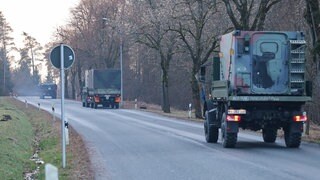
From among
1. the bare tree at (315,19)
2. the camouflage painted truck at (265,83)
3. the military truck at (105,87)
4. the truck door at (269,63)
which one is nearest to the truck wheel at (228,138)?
the camouflage painted truck at (265,83)

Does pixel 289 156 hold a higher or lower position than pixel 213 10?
lower

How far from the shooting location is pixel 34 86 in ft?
452

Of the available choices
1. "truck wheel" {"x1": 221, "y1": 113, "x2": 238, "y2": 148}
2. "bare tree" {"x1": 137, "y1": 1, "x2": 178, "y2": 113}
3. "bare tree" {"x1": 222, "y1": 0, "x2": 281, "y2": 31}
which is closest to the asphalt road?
"truck wheel" {"x1": 221, "y1": 113, "x2": 238, "y2": 148}

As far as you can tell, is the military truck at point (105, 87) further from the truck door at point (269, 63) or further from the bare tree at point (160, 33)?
the truck door at point (269, 63)

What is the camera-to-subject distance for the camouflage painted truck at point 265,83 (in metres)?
19.9

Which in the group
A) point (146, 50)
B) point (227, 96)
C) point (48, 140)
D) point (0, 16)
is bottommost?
point (48, 140)

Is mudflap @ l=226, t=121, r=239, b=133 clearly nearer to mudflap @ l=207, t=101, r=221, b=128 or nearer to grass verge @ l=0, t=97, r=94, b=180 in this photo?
mudflap @ l=207, t=101, r=221, b=128

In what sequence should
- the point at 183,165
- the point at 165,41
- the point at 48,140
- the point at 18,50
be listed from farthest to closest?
the point at 18,50 → the point at 165,41 → the point at 48,140 → the point at 183,165

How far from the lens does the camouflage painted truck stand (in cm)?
1989

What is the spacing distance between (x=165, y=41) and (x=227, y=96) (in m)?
30.5

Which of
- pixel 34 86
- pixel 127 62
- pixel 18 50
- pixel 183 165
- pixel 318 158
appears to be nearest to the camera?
pixel 183 165

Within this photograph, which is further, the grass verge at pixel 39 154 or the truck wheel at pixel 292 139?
the truck wheel at pixel 292 139


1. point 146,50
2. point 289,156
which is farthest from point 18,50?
point 289,156

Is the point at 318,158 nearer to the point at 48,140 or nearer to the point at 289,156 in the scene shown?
the point at 289,156
